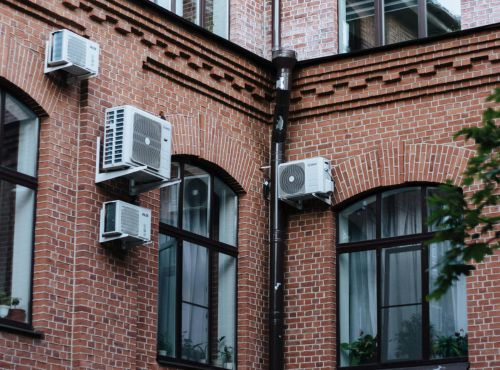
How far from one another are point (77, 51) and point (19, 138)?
1.05 meters

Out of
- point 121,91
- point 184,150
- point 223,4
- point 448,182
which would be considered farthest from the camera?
point 223,4

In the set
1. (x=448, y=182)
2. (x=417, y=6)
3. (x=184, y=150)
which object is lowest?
(x=448, y=182)

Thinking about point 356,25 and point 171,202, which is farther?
point 356,25

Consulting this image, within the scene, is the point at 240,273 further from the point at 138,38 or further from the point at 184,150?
the point at 138,38

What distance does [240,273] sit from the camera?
12.4m

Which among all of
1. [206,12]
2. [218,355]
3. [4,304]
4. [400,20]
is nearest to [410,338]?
[218,355]

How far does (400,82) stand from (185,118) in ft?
9.14

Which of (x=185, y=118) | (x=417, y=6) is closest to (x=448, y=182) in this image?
(x=185, y=118)

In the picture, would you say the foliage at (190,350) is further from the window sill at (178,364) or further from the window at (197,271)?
the window sill at (178,364)

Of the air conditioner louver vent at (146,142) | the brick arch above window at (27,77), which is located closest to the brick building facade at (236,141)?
the brick arch above window at (27,77)

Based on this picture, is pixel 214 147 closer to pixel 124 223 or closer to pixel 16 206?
pixel 124 223

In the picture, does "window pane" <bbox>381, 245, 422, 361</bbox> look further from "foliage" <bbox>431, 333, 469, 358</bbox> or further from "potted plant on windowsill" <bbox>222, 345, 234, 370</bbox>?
"potted plant on windowsill" <bbox>222, 345, 234, 370</bbox>

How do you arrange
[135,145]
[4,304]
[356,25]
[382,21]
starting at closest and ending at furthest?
[4,304] → [135,145] → [382,21] → [356,25]

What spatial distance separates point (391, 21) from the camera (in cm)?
1323
